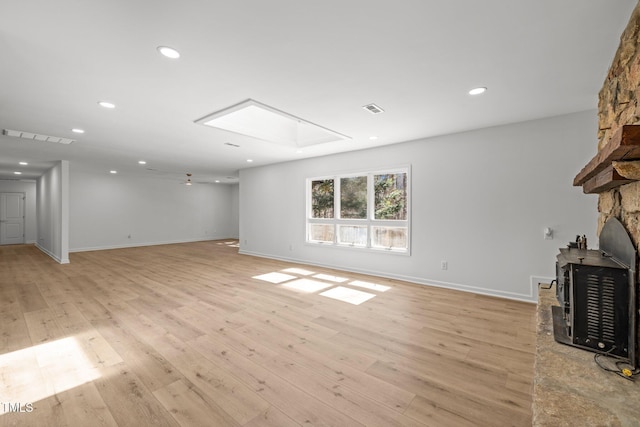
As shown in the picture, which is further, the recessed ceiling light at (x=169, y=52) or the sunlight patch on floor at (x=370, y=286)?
the sunlight patch on floor at (x=370, y=286)

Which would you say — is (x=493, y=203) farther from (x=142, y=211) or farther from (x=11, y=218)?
(x=11, y=218)

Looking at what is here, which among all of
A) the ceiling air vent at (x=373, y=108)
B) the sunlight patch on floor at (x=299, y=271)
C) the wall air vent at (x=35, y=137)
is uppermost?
the ceiling air vent at (x=373, y=108)

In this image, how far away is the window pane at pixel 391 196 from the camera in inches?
205

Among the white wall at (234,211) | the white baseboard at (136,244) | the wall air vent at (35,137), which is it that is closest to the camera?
the wall air vent at (35,137)

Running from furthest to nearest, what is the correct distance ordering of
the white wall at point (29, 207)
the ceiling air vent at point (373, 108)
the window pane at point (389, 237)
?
the white wall at point (29, 207) < the window pane at point (389, 237) < the ceiling air vent at point (373, 108)

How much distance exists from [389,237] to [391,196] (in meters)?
0.79

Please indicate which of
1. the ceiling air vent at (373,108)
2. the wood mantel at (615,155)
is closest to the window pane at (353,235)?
the ceiling air vent at (373,108)

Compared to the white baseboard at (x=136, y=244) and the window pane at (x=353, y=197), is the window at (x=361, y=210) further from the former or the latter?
the white baseboard at (x=136, y=244)

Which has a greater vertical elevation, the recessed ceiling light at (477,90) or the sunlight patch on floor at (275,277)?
the recessed ceiling light at (477,90)

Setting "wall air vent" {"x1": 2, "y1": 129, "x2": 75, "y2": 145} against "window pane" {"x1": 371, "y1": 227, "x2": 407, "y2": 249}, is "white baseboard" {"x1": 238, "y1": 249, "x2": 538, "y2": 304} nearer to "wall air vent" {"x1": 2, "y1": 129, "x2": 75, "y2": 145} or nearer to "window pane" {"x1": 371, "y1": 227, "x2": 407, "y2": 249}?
"window pane" {"x1": 371, "y1": 227, "x2": 407, "y2": 249}

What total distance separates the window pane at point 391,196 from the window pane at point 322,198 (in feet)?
3.82

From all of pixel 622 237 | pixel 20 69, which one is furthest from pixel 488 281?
pixel 20 69

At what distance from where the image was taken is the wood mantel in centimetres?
121

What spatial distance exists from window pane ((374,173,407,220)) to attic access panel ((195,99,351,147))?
123cm
